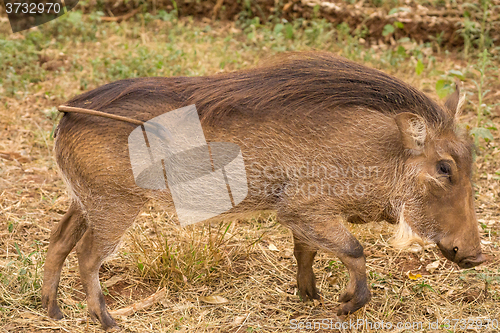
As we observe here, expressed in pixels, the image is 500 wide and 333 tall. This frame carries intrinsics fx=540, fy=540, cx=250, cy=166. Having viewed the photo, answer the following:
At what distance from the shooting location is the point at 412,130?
2656 mm

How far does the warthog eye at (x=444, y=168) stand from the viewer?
2721 millimetres

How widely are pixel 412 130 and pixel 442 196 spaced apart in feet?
1.26

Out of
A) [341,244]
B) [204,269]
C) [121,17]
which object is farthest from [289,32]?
[341,244]

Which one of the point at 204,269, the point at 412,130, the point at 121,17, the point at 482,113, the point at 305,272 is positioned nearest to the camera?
the point at 412,130

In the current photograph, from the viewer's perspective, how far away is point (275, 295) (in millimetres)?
3275

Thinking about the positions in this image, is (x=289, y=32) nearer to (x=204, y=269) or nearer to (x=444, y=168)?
(x=204, y=269)

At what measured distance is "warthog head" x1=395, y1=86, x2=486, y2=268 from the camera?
2725mm

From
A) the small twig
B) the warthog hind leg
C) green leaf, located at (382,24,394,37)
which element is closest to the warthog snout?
the warthog hind leg

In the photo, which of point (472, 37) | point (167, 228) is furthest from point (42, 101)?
point (472, 37)

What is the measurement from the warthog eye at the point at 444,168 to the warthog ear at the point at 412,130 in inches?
4.9

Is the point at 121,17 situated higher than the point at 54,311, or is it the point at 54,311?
the point at 121,17

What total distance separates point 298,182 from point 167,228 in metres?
1.44

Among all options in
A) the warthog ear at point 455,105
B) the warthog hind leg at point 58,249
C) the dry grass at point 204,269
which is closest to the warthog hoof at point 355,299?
the dry grass at point 204,269

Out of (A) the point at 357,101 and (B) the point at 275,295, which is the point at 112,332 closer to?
(B) the point at 275,295
